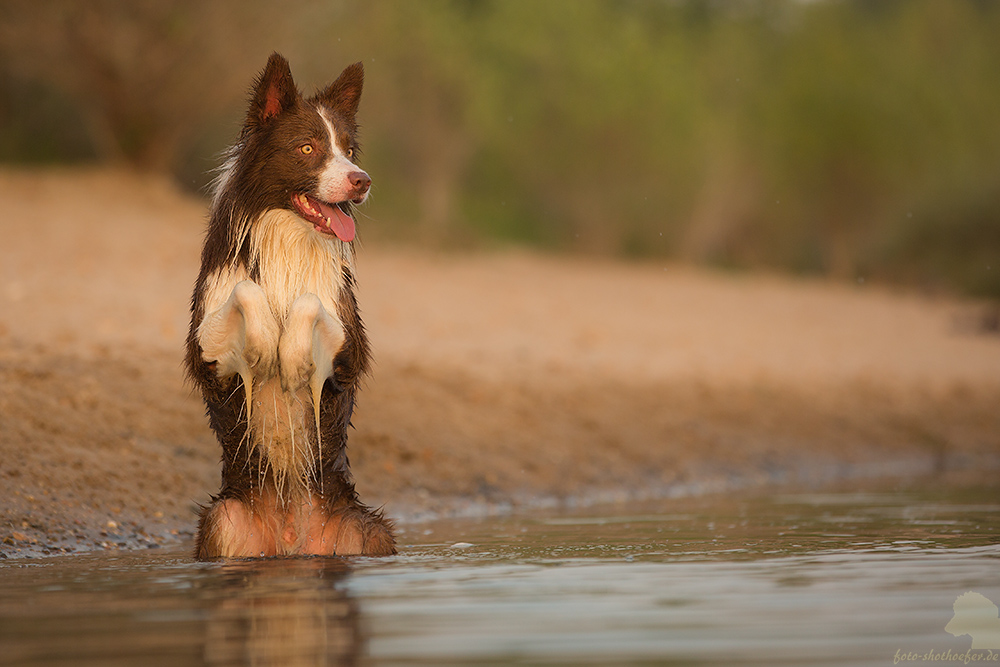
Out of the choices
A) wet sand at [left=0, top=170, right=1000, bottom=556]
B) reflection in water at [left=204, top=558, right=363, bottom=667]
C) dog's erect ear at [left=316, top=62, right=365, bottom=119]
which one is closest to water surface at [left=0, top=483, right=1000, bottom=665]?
reflection in water at [left=204, top=558, right=363, bottom=667]

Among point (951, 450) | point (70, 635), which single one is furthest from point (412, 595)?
point (951, 450)

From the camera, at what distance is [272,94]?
22.3 ft

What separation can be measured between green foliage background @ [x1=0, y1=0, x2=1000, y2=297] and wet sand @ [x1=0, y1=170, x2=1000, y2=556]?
188 centimetres

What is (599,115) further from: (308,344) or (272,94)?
(308,344)

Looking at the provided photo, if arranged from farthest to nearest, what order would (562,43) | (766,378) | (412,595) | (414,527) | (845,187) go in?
(845,187), (562,43), (766,378), (414,527), (412,595)

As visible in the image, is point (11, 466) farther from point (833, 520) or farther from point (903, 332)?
point (903, 332)

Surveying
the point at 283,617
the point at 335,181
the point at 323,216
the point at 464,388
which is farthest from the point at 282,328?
the point at 464,388

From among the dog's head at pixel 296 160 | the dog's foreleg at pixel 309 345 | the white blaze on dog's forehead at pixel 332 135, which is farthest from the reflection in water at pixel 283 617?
the white blaze on dog's forehead at pixel 332 135

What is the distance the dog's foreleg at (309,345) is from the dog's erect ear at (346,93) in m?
1.24

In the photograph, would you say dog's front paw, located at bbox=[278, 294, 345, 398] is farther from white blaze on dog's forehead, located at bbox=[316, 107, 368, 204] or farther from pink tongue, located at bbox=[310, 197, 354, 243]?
white blaze on dog's forehead, located at bbox=[316, 107, 368, 204]

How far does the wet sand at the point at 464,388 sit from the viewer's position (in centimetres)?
915

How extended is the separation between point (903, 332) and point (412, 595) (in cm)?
1845

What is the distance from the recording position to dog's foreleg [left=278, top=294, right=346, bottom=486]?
6.35 meters

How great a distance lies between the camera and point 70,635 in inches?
→ 177
